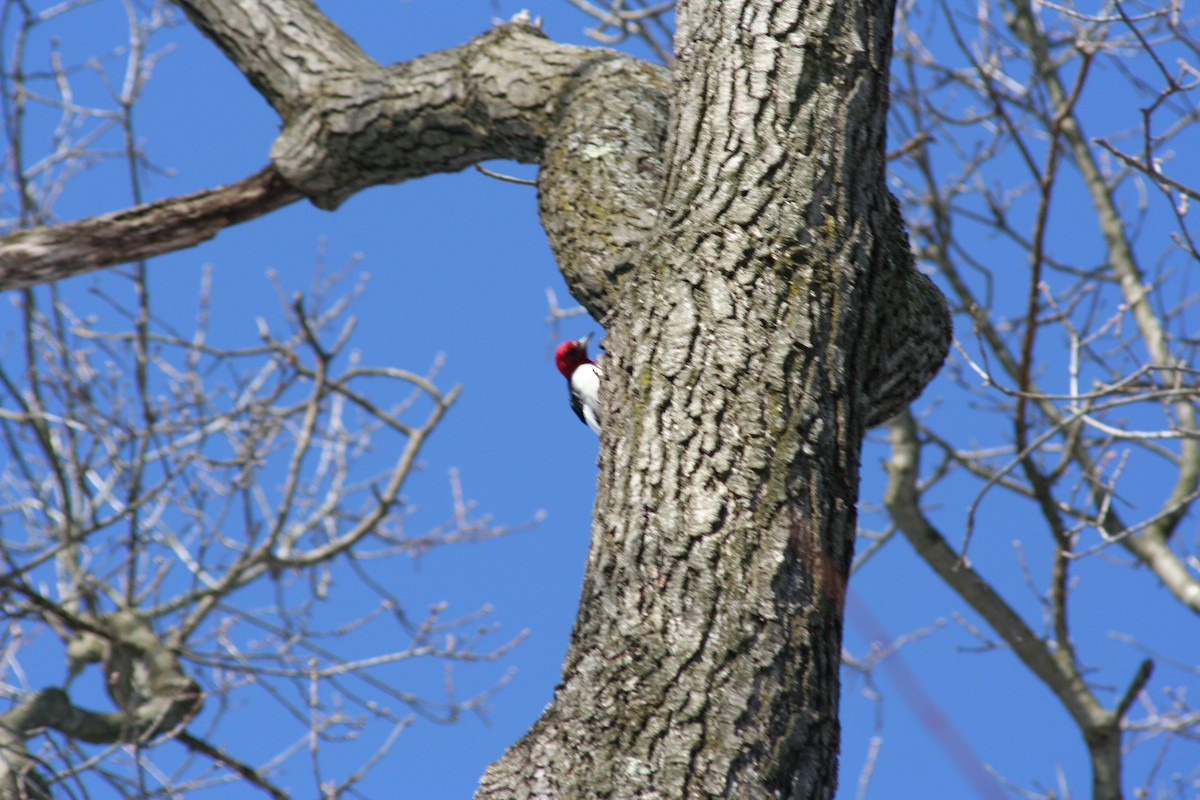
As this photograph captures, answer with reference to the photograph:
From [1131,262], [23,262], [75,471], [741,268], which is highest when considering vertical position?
[75,471]

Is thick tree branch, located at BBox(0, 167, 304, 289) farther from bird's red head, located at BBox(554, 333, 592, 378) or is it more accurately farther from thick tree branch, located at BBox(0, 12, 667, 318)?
bird's red head, located at BBox(554, 333, 592, 378)

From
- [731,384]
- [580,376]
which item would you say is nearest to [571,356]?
[580,376]

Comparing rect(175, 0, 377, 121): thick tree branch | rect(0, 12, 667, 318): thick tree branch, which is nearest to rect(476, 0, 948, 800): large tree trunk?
Answer: rect(0, 12, 667, 318): thick tree branch

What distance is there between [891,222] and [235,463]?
10.1ft

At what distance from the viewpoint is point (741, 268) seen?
1806 mm

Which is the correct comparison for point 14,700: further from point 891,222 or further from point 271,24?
point 891,222

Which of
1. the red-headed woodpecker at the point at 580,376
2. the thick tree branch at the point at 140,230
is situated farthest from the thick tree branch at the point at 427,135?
the red-headed woodpecker at the point at 580,376

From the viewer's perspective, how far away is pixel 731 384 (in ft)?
5.58

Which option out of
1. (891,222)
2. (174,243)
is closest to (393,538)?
(174,243)

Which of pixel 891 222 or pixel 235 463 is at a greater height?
pixel 235 463

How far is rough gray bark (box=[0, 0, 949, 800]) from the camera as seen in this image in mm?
1515

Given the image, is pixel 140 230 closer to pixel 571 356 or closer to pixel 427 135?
pixel 427 135

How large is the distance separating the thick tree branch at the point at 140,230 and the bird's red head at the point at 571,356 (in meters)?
1.18

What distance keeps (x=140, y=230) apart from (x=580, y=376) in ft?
4.61
